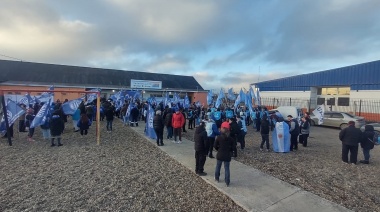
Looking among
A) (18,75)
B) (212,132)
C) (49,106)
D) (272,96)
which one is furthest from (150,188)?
(18,75)

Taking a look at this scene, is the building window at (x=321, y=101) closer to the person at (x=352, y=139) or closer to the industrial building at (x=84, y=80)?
the industrial building at (x=84, y=80)

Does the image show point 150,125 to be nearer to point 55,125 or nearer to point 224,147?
point 55,125

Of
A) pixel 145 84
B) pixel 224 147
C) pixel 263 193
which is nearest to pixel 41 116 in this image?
pixel 224 147

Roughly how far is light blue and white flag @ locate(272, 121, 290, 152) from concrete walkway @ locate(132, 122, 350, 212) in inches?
117

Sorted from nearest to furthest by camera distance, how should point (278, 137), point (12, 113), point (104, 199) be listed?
point (104, 199), point (278, 137), point (12, 113)

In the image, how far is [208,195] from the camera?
5.34 meters

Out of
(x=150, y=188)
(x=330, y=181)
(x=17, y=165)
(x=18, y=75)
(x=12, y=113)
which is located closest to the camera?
(x=150, y=188)

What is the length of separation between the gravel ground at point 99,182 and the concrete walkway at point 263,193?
310mm

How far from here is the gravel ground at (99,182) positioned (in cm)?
482

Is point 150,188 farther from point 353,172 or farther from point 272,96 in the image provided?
point 272,96

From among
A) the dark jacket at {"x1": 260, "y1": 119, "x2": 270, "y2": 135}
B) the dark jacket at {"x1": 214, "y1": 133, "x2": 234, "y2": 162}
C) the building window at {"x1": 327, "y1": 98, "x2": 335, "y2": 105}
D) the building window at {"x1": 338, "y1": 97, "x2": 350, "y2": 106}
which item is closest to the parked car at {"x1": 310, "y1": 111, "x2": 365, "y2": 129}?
the building window at {"x1": 338, "y1": 97, "x2": 350, "y2": 106}

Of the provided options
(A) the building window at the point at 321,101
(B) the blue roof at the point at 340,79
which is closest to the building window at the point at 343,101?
(B) the blue roof at the point at 340,79

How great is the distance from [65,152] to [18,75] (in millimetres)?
29037

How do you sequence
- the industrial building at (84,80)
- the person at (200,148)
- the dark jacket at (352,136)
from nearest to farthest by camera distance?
the person at (200,148) → the dark jacket at (352,136) → the industrial building at (84,80)
